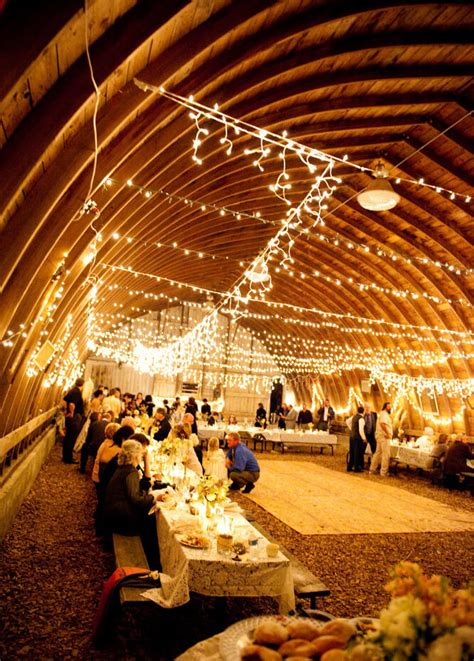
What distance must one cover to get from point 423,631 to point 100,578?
145 inches

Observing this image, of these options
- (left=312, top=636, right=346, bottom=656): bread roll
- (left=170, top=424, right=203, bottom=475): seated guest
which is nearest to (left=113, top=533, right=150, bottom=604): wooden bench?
(left=170, top=424, right=203, bottom=475): seated guest

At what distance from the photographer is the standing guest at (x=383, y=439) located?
11172 millimetres

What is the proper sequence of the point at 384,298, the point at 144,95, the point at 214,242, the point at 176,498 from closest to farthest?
the point at 144,95 → the point at 176,498 → the point at 214,242 → the point at 384,298

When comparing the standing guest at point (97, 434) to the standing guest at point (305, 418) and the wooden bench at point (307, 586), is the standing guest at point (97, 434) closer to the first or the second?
the wooden bench at point (307, 586)

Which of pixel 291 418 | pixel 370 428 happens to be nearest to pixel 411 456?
pixel 370 428

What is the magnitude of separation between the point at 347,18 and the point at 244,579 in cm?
475

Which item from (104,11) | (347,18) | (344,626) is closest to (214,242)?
(347,18)

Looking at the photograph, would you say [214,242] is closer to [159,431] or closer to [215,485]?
[159,431]

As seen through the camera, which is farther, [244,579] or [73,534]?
[73,534]

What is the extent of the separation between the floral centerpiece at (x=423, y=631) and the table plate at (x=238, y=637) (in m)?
0.45

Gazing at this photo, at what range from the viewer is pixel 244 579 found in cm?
309

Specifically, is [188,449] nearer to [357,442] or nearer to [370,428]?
[357,442]

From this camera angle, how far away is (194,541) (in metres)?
3.26

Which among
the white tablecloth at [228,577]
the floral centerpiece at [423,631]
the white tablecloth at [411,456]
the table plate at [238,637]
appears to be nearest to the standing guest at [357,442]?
the white tablecloth at [411,456]
